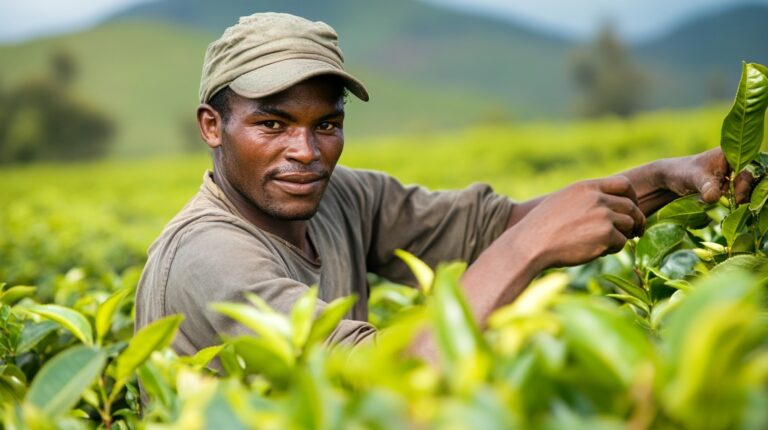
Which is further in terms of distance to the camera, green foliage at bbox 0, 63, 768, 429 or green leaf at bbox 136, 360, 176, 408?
green leaf at bbox 136, 360, 176, 408

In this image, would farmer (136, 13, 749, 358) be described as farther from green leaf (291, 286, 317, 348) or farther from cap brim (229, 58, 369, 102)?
green leaf (291, 286, 317, 348)

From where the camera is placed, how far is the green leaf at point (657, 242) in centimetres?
180

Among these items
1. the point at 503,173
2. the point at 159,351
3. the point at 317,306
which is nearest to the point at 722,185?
the point at 317,306

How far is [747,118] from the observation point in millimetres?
1644

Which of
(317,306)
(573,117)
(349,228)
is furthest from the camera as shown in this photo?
(573,117)

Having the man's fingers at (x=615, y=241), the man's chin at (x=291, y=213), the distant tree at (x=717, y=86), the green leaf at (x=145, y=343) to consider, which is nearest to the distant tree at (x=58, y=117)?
the distant tree at (x=717, y=86)

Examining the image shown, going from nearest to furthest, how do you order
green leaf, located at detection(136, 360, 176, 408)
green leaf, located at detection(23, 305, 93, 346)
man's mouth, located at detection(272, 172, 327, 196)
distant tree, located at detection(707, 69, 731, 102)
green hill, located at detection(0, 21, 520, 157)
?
green leaf, located at detection(136, 360, 176, 408) → green leaf, located at detection(23, 305, 93, 346) → man's mouth, located at detection(272, 172, 327, 196) → distant tree, located at detection(707, 69, 731, 102) → green hill, located at detection(0, 21, 520, 157)

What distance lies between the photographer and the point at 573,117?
51000 mm

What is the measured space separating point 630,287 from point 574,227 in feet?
0.51

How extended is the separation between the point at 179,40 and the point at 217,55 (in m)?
70.7

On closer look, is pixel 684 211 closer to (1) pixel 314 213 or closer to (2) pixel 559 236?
(2) pixel 559 236

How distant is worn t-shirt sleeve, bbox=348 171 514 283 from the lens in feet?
8.29

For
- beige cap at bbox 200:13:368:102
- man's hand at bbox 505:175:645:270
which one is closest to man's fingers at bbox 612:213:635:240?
man's hand at bbox 505:175:645:270

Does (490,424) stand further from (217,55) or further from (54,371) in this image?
(217,55)
